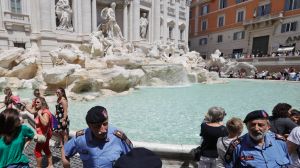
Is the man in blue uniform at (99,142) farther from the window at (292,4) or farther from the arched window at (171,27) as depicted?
the window at (292,4)

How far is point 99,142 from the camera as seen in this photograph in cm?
150

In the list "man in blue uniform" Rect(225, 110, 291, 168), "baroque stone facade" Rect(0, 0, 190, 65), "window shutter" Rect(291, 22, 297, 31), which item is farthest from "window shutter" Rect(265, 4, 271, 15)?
"man in blue uniform" Rect(225, 110, 291, 168)

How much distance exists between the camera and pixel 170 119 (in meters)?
5.43

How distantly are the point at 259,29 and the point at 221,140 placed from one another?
2800cm

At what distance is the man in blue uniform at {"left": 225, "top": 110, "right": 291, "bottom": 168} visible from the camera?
1.47 metres

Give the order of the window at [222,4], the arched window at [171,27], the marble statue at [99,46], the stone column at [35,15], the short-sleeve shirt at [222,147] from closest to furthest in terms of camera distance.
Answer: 1. the short-sleeve shirt at [222,147]
2. the marble statue at [99,46]
3. the stone column at [35,15]
4. the arched window at [171,27]
5. the window at [222,4]

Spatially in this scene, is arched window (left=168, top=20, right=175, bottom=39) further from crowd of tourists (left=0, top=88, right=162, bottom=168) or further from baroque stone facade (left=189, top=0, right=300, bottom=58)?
crowd of tourists (left=0, top=88, right=162, bottom=168)

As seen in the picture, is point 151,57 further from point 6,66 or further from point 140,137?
point 140,137

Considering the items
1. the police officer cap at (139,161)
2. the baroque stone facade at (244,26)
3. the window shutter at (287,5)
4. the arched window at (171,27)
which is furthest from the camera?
the arched window at (171,27)

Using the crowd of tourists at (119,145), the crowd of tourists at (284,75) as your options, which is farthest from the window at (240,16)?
the crowd of tourists at (119,145)

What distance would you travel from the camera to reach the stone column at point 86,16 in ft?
56.6

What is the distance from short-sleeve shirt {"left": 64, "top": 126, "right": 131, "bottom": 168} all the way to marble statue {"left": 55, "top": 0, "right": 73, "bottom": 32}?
16776mm

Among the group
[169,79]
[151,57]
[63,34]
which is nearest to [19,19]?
[63,34]

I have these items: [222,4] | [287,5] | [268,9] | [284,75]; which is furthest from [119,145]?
[222,4]
